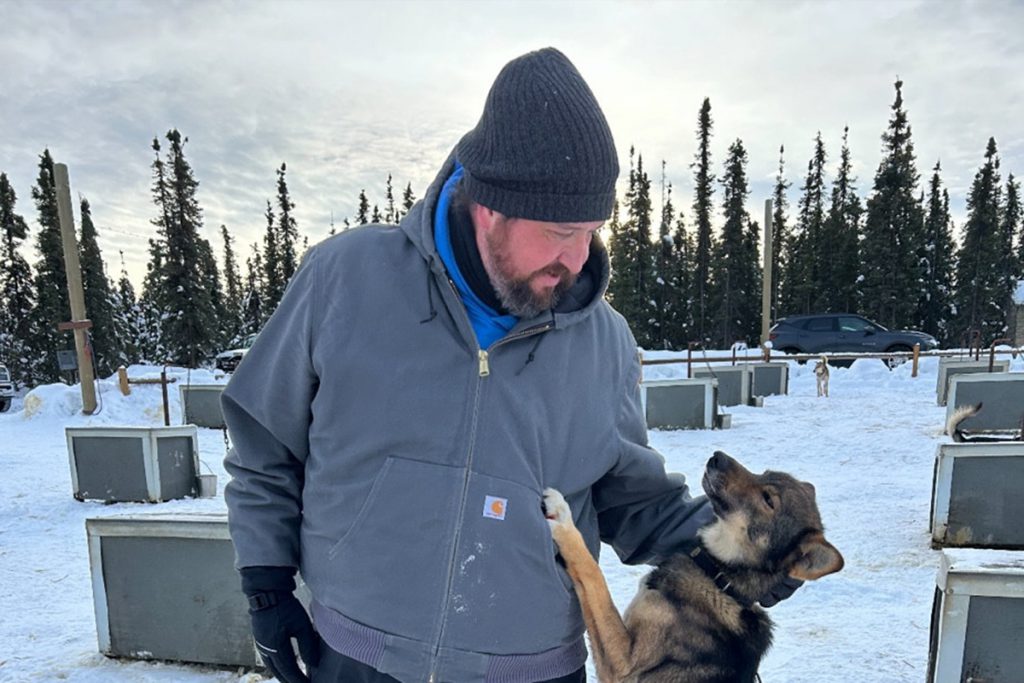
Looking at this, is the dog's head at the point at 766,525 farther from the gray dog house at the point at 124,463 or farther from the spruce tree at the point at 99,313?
the spruce tree at the point at 99,313

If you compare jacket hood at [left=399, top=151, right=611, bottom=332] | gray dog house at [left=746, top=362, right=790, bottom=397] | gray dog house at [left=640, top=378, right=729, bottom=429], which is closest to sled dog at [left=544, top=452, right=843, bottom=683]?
jacket hood at [left=399, top=151, right=611, bottom=332]

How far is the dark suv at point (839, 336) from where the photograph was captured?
843 inches

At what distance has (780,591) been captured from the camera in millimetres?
2283

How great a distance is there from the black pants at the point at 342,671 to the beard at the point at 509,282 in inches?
38.0

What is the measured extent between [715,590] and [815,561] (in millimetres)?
408

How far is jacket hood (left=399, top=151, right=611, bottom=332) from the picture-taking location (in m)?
1.51

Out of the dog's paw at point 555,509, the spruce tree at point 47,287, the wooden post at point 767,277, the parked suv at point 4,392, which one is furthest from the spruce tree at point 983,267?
the spruce tree at point 47,287

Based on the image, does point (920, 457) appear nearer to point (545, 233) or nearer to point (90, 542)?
point (545, 233)

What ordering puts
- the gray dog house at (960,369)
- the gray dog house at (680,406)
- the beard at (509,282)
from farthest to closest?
the gray dog house at (960,369) → the gray dog house at (680,406) → the beard at (509,282)

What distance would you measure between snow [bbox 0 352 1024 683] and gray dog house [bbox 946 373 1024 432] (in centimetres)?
56

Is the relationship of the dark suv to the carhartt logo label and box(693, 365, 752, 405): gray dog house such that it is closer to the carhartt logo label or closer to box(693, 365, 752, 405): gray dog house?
box(693, 365, 752, 405): gray dog house

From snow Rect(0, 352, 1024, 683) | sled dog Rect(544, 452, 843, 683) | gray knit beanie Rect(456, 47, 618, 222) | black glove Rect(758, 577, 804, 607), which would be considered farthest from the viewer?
snow Rect(0, 352, 1024, 683)

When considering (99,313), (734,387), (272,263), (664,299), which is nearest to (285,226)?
(272,263)

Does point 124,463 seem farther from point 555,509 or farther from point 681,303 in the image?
point 681,303
